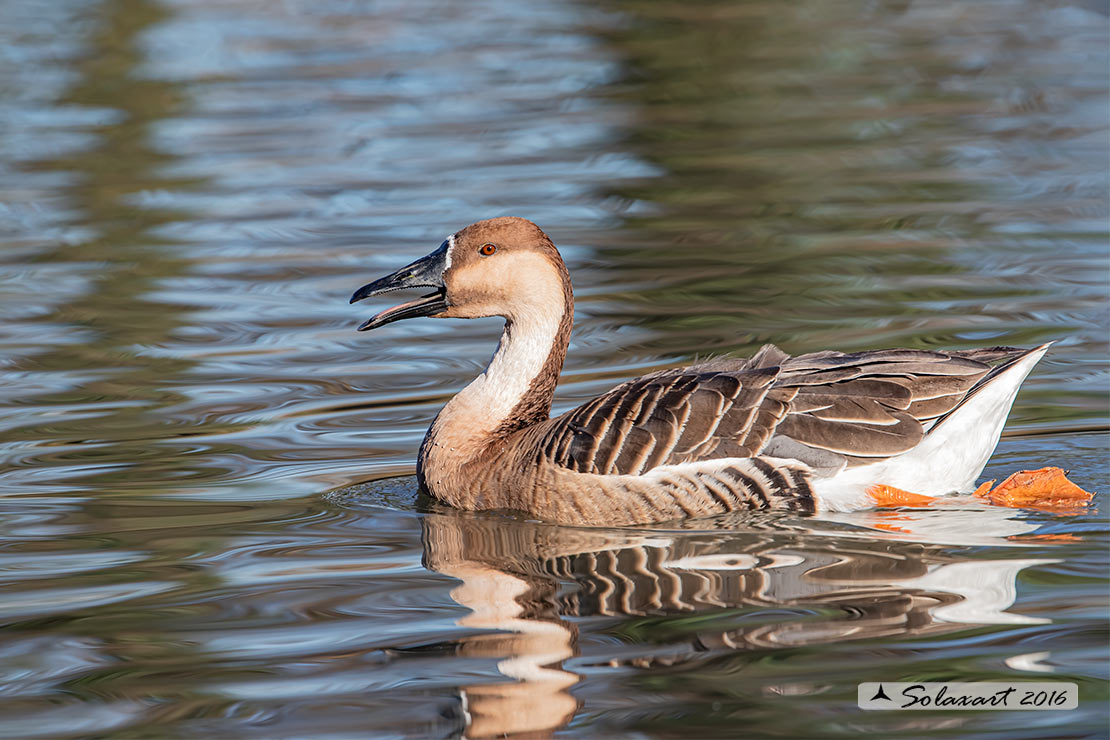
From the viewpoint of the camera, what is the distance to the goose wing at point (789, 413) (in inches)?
297

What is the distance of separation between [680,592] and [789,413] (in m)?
1.32

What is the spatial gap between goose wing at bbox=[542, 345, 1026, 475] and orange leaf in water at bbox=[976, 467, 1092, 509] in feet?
1.60

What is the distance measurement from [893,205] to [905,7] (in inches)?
527

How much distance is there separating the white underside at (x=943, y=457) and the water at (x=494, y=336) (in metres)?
0.18

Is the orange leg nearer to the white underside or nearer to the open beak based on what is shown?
the white underside

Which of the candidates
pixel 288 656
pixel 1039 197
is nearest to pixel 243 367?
pixel 288 656

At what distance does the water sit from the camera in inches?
233

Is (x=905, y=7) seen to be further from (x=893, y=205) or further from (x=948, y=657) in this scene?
(x=948, y=657)

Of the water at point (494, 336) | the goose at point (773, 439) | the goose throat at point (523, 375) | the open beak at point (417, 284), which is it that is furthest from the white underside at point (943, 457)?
the open beak at point (417, 284)

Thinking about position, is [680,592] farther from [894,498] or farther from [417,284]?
[417,284]

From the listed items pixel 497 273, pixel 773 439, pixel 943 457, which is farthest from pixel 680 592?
pixel 497 273

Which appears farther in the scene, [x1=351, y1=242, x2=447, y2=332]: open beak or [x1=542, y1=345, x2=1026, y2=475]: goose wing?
[x1=351, y1=242, x2=447, y2=332]: open beak

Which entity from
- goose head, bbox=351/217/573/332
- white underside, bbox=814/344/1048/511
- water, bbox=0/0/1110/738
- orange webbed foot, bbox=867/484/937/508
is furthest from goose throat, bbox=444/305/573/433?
orange webbed foot, bbox=867/484/937/508

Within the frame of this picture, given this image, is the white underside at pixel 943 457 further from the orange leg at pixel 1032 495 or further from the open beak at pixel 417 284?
the open beak at pixel 417 284
